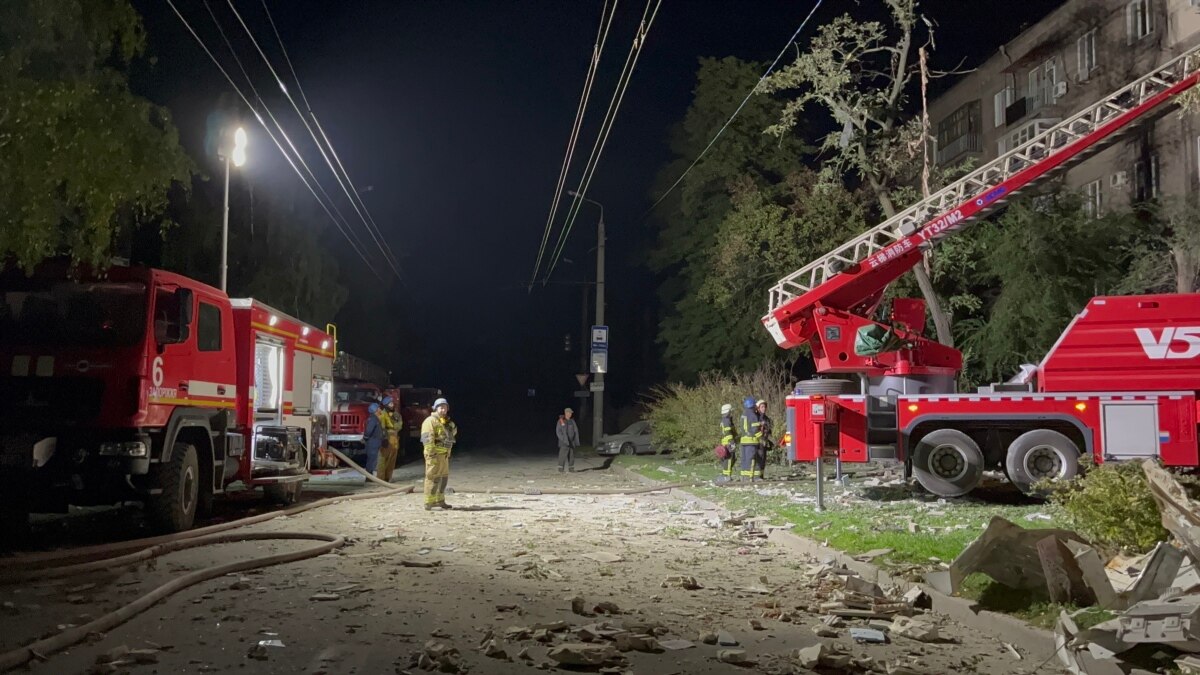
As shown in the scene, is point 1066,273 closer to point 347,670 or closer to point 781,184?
point 781,184

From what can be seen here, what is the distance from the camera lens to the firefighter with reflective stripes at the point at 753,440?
18.9m

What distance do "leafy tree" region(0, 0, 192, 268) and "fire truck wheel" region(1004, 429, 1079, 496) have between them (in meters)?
12.1

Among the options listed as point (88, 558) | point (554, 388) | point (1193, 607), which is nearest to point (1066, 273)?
point (1193, 607)

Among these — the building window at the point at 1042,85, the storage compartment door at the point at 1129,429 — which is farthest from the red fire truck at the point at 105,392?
the building window at the point at 1042,85

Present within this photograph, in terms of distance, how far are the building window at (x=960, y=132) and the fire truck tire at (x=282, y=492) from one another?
3144 cm

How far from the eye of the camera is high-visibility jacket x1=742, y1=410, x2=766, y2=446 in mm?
18906

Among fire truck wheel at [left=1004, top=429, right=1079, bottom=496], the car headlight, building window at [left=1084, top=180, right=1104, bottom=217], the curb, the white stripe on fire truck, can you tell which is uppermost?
building window at [left=1084, top=180, right=1104, bottom=217]

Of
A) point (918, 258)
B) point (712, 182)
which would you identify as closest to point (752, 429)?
point (918, 258)

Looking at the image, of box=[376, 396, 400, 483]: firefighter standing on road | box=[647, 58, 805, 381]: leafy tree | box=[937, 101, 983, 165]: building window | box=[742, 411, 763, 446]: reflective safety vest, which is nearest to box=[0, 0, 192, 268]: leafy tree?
box=[376, 396, 400, 483]: firefighter standing on road

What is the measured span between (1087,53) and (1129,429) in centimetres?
2093

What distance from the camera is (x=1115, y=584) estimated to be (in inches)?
268

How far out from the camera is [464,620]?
695 cm

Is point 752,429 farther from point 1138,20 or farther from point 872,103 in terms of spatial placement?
point 1138,20

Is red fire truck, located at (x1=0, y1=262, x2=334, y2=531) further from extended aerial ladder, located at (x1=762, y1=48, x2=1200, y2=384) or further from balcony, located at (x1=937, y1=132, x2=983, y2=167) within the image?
balcony, located at (x1=937, y1=132, x2=983, y2=167)
